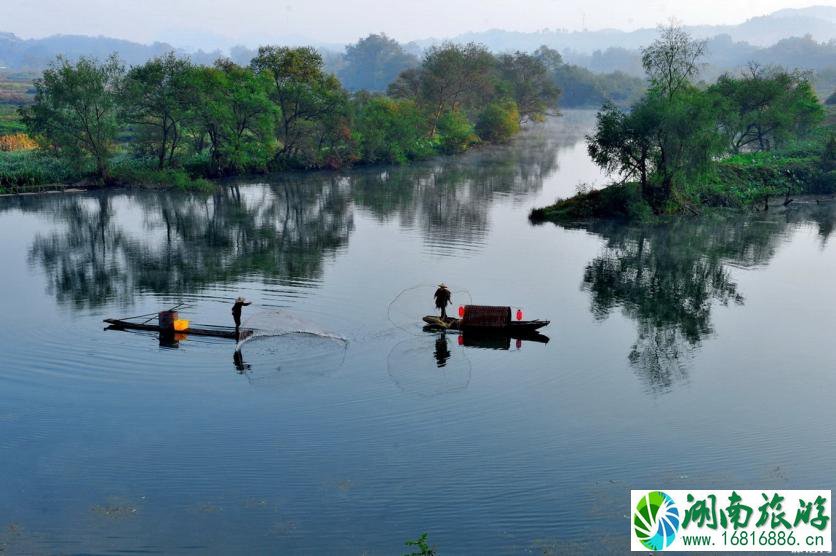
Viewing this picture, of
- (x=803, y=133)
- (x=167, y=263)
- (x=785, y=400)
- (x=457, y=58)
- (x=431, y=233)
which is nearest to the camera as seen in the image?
(x=785, y=400)

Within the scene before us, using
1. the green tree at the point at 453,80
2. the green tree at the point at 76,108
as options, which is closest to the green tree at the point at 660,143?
the green tree at the point at 76,108

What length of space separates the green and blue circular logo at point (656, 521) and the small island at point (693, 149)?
39.4 meters

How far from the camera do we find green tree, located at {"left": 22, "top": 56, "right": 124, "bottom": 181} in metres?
64.5

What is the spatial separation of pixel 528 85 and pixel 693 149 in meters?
89.2

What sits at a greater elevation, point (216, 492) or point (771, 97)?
point (771, 97)

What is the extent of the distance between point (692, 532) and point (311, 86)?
238 ft

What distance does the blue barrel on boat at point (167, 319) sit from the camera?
2666cm

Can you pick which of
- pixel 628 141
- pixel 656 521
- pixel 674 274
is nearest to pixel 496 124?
pixel 628 141

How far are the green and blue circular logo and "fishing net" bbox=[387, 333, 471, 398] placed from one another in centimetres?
788

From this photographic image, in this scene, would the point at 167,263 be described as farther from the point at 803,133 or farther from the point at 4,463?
the point at 803,133

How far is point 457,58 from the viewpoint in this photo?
379 feet

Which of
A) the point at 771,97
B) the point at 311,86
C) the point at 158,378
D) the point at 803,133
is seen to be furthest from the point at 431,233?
the point at 803,133

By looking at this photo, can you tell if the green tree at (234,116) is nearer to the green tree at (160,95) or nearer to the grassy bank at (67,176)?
the green tree at (160,95)

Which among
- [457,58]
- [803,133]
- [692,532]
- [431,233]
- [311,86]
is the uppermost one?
[457,58]
